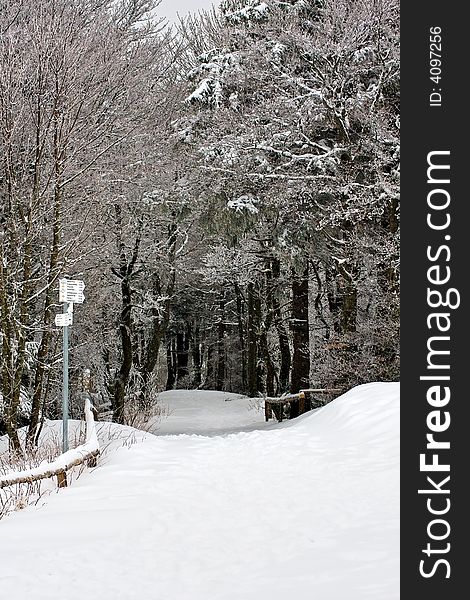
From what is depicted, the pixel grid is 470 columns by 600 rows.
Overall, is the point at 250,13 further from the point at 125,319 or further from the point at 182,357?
the point at 182,357

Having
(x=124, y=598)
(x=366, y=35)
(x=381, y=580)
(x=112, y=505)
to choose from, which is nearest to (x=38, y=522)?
(x=112, y=505)

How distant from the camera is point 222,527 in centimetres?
575

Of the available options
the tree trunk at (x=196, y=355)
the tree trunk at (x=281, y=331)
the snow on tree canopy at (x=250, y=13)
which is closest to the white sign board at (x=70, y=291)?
the tree trunk at (x=281, y=331)

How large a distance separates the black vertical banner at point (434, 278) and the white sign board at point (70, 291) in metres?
5.59

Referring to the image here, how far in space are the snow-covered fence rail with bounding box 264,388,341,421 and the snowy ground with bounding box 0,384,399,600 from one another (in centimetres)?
584

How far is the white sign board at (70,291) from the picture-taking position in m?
8.80

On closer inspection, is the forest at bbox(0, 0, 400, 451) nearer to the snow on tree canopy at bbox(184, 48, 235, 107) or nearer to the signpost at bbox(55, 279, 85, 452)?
the snow on tree canopy at bbox(184, 48, 235, 107)

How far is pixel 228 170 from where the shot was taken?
52.1ft

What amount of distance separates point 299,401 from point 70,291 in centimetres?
916

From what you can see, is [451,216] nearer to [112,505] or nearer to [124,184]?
[112,505]

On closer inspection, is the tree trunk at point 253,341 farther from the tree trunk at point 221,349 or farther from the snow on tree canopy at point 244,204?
the snow on tree canopy at point 244,204

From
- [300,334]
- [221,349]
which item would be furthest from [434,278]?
[221,349]

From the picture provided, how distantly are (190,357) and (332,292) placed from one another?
2141cm

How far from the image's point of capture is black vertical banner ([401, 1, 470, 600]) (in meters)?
3.73
